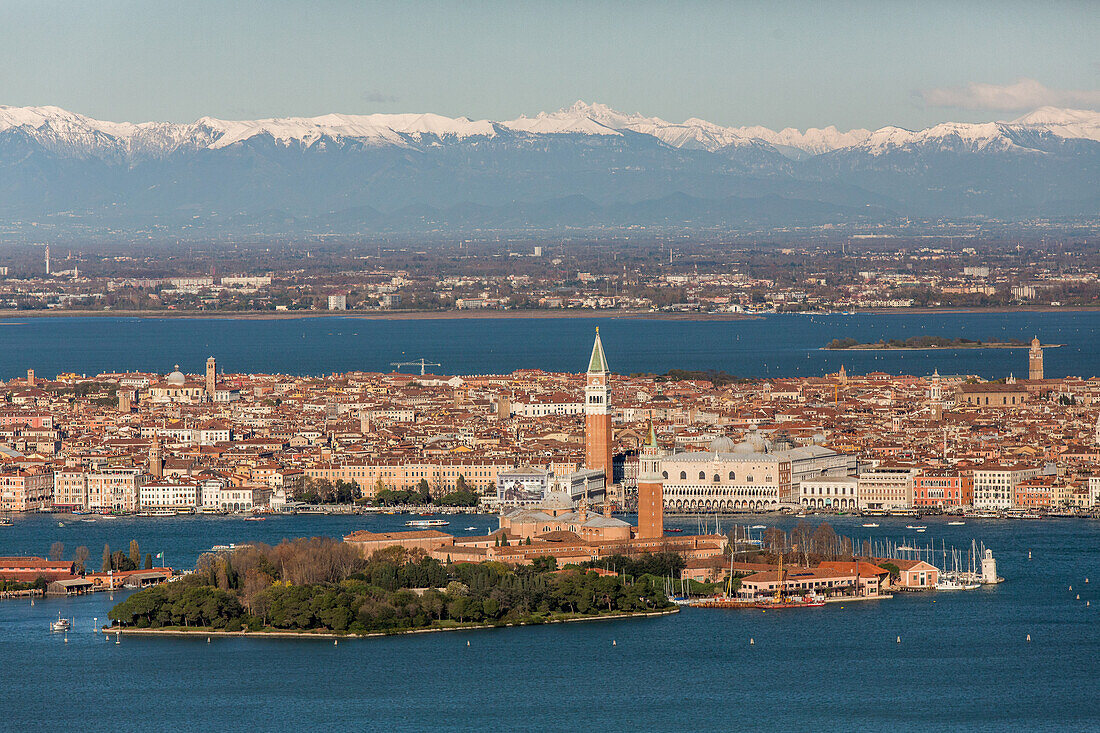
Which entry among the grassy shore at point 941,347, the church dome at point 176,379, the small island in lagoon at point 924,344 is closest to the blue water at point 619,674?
the church dome at point 176,379

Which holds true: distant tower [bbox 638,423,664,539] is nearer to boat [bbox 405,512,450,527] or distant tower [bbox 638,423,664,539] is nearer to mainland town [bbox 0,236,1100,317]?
boat [bbox 405,512,450,527]

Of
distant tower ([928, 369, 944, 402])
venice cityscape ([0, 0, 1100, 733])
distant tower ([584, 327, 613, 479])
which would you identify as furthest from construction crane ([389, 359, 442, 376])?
distant tower ([584, 327, 613, 479])

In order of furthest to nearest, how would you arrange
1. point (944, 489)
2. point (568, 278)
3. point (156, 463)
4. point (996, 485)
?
point (568, 278) → point (156, 463) → point (944, 489) → point (996, 485)

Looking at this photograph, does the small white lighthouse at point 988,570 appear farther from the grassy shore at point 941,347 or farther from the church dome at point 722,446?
the grassy shore at point 941,347

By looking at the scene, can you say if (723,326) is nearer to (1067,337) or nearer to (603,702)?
(1067,337)

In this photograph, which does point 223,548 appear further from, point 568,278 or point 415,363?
point 568,278

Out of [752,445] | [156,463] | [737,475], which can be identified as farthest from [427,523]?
[156,463]

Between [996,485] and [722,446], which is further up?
[722,446]
